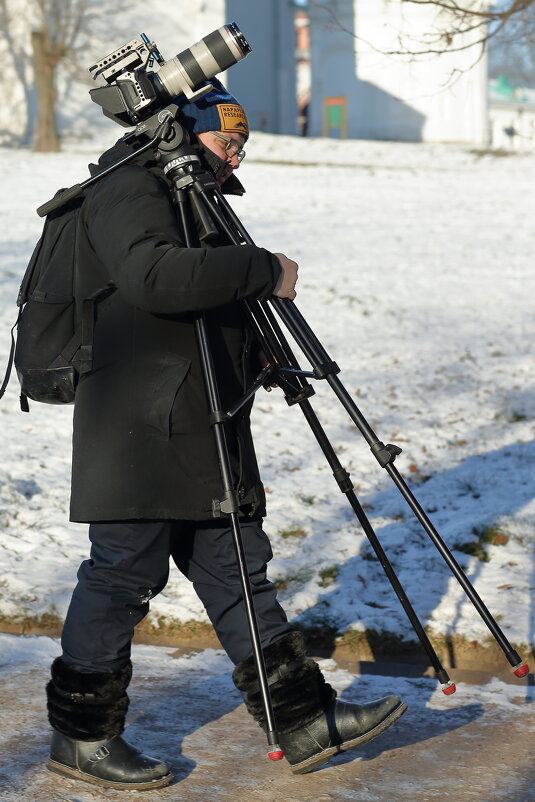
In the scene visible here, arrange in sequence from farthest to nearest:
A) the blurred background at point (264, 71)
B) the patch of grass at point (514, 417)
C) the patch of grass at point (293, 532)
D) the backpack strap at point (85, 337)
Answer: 1. the blurred background at point (264, 71)
2. the patch of grass at point (514, 417)
3. the patch of grass at point (293, 532)
4. the backpack strap at point (85, 337)

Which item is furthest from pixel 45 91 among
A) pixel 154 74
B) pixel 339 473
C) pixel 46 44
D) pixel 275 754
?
pixel 275 754

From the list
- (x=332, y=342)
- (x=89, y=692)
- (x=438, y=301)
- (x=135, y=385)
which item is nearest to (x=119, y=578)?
(x=89, y=692)

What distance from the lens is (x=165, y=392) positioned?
3.02 metres

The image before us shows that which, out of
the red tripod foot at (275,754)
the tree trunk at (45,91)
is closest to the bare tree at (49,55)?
the tree trunk at (45,91)

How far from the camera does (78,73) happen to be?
89.2 feet

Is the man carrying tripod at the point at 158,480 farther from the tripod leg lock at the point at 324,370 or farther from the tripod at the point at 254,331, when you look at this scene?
the tripod leg lock at the point at 324,370

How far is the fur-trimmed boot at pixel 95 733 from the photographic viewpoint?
3.10m

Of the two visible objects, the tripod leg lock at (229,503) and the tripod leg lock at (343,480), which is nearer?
the tripod leg lock at (229,503)

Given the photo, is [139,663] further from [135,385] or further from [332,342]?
[332,342]

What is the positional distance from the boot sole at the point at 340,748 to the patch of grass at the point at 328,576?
1.60 metres

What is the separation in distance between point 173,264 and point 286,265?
0.35 meters

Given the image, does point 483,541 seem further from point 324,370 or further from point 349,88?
point 349,88

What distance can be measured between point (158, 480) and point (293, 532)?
2.55m

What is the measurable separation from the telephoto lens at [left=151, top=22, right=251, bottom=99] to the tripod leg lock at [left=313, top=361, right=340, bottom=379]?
0.84 m
